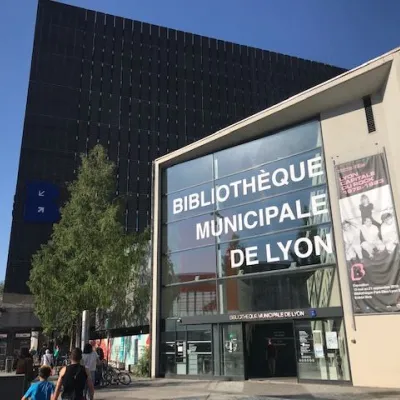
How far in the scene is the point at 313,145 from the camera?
19.0 m

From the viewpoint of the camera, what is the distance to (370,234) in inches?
645

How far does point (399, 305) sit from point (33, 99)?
4649 cm

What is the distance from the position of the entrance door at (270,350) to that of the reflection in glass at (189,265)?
3.11 metres

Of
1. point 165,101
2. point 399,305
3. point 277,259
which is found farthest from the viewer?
point 165,101

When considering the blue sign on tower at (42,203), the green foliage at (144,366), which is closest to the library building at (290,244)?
the green foliage at (144,366)

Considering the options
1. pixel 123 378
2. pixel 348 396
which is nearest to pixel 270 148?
pixel 348 396

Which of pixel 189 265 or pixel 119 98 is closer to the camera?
pixel 189 265

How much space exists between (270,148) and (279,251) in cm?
472

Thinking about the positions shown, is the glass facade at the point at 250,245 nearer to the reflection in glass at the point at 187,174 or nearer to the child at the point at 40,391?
the reflection in glass at the point at 187,174

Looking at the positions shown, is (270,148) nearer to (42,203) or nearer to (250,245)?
(250,245)

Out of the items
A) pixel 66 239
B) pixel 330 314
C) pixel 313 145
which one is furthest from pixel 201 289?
pixel 66 239

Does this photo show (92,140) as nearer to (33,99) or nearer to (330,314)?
(33,99)

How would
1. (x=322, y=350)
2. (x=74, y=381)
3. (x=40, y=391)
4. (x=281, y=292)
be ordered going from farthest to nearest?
1. (x=281, y=292)
2. (x=322, y=350)
3. (x=74, y=381)
4. (x=40, y=391)

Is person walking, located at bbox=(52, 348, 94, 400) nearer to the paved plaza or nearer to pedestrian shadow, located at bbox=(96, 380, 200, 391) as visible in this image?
the paved plaza
